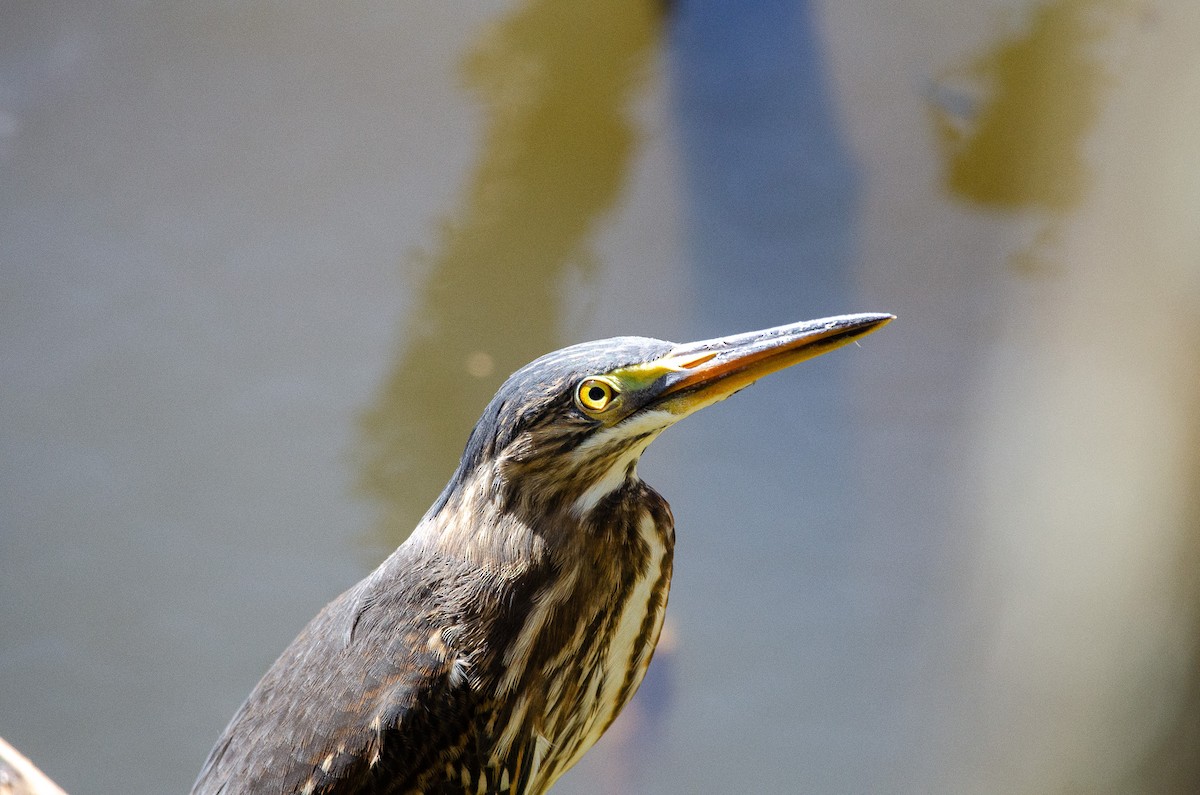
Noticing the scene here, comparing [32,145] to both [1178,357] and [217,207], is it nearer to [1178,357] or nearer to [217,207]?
[217,207]

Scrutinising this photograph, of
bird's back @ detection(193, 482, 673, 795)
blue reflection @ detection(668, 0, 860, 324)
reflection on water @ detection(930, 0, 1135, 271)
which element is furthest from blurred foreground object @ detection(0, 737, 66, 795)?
reflection on water @ detection(930, 0, 1135, 271)

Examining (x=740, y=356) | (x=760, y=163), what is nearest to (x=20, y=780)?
(x=740, y=356)

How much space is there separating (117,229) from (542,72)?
1.17 metres

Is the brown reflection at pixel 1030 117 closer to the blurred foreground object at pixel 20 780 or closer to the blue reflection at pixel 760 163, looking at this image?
the blue reflection at pixel 760 163

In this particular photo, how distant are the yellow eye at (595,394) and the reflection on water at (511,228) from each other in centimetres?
154

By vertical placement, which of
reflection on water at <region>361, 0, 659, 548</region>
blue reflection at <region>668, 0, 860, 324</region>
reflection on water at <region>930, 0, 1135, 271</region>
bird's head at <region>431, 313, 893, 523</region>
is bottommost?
bird's head at <region>431, 313, 893, 523</region>

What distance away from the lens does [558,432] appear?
1189 mm

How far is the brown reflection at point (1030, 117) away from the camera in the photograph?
277 cm

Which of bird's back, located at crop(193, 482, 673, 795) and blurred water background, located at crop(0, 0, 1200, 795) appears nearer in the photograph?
bird's back, located at crop(193, 482, 673, 795)

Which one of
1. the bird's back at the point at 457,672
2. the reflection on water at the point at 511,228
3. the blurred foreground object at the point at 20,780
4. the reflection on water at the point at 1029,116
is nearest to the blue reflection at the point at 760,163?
the reflection on water at the point at 511,228

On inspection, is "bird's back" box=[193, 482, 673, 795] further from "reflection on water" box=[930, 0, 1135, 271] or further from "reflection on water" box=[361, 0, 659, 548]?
"reflection on water" box=[930, 0, 1135, 271]

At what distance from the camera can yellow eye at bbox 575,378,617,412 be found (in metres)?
1.16

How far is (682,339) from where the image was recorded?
274 cm

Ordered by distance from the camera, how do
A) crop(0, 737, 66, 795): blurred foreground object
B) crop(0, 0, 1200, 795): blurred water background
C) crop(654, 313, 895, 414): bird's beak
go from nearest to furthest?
1. crop(654, 313, 895, 414): bird's beak
2. crop(0, 737, 66, 795): blurred foreground object
3. crop(0, 0, 1200, 795): blurred water background
